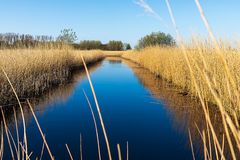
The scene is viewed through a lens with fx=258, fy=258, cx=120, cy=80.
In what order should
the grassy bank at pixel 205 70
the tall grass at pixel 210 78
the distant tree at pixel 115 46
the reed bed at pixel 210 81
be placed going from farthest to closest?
the distant tree at pixel 115 46 → the grassy bank at pixel 205 70 → the reed bed at pixel 210 81 → the tall grass at pixel 210 78

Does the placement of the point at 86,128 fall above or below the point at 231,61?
below

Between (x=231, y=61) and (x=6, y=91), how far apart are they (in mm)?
3740

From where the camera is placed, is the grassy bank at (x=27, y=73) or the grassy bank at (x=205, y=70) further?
the grassy bank at (x=27, y=73)

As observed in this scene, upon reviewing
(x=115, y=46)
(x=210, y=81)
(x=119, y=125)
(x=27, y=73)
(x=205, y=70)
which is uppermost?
(x=115, y=46)

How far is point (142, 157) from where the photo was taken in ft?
9.37

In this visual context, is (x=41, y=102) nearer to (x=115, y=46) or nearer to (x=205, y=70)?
(x=205, y=70)

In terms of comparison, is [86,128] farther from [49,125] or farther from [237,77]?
[237,77]

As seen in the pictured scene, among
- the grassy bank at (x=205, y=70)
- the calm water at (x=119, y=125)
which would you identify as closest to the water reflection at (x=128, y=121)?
the calm water at (x=119, y=125)

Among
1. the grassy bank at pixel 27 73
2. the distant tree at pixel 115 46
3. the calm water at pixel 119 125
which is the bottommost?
the calm water at pixel 119 125

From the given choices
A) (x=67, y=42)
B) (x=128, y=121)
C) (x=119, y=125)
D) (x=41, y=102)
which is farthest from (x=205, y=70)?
(x=67, y=42)

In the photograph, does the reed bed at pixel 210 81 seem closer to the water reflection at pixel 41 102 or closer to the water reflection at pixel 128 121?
the water reflection at pixel 128 121

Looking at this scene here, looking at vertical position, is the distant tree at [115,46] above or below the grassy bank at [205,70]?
above

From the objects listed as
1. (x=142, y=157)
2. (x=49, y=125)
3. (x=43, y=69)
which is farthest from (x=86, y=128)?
(x=43, y=69)

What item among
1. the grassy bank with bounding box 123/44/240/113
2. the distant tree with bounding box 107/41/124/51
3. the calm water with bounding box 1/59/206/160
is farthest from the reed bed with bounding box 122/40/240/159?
the distant tree with bounding box 107/41/124/51
